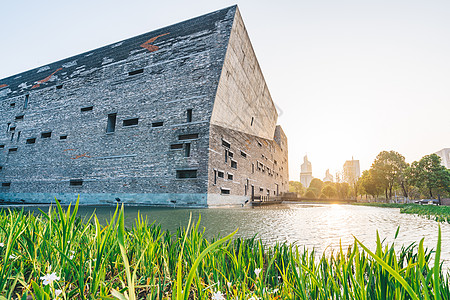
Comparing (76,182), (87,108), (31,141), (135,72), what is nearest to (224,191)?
(76,182)

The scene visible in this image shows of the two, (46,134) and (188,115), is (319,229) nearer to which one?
(188,115)

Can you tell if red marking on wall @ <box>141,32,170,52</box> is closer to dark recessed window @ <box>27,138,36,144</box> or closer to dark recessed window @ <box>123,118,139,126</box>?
dark recessed window @ <box>123,118,139,126</box>

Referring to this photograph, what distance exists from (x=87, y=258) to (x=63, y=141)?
20.3 m

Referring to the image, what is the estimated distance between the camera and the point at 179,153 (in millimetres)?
14664

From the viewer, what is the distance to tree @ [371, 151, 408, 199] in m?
36.3

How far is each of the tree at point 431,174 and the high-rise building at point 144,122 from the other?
29.6 m

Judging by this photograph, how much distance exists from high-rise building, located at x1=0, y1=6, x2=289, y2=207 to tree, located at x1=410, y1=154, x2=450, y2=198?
2956 centimetres

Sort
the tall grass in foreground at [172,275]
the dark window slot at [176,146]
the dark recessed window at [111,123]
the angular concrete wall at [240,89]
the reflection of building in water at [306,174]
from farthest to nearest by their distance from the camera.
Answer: the reflection of building in water at [306,174]
the dark recessed window at [111,123]
the angular concrete wall at [240,89]
the dark window slot at [176,146]
the tall grass in foreground at [172,275]

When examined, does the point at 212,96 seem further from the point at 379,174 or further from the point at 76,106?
the point at 379,174

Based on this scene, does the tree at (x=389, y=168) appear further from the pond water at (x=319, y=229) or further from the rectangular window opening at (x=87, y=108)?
the rectangular window opening at (x=87, y=108)

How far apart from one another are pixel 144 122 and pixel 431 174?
4030 cm

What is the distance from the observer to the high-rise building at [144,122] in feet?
48.0

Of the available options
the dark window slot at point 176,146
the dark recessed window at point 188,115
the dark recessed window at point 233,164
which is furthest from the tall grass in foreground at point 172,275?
the dark recessed window at point 233,164

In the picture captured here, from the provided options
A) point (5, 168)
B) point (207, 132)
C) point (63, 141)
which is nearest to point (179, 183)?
point (207, 132)
